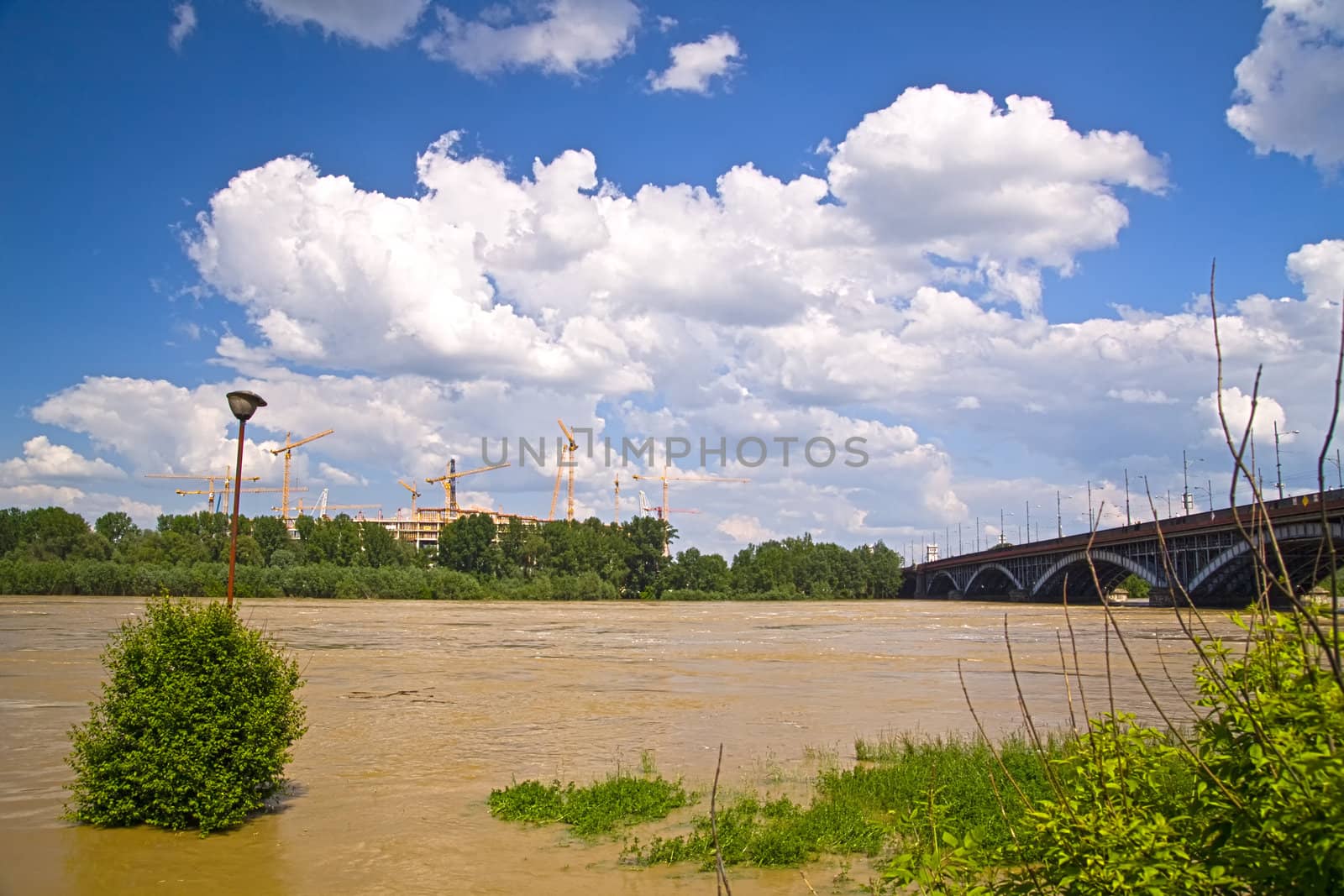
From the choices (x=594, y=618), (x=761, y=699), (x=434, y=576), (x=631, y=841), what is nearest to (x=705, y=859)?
(x=631, y=841)

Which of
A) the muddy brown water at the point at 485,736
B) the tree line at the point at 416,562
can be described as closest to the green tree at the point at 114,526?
the tree line at the point at 416,562

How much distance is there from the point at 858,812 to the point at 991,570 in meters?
127

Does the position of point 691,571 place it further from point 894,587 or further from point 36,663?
point 36,663

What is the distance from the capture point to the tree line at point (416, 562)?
102 m

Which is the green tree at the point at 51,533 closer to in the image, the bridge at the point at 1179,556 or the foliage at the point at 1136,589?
the bridge at the point at 1179,556

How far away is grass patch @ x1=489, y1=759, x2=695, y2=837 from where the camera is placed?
11586 millimetres

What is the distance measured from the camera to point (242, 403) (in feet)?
45.4

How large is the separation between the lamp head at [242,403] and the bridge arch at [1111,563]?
65033mm

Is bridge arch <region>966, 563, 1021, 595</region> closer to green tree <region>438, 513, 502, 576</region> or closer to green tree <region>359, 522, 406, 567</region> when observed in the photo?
green tree <region>438, 513, 502, 576</region>

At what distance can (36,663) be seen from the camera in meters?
30.9

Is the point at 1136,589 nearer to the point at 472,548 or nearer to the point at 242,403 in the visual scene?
the point at 472,548

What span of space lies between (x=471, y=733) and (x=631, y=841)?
26.9 ft

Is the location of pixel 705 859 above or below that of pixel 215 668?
below

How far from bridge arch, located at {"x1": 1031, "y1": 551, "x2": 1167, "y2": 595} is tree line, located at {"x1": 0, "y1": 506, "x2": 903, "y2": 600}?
61.6 m
